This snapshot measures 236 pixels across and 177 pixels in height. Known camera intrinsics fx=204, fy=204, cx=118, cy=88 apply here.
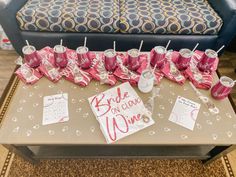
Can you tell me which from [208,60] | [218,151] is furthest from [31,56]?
[218,151]

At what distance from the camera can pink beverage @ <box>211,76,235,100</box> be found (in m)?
0.99

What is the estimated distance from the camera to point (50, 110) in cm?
99

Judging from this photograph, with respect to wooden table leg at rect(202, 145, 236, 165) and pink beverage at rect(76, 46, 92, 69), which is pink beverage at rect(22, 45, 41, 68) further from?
wooden table leg at rect(202, 145, 236, 165)

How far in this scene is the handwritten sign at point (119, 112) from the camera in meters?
0.92

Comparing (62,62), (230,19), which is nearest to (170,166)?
(62,62)

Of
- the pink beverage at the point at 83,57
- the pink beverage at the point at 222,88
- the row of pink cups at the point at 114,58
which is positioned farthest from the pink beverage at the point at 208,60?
the pink beverage at the point at 83,57

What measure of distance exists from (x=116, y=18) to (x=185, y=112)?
0.87 metres

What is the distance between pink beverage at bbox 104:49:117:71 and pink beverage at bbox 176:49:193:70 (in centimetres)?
37

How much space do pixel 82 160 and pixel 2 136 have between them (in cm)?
50

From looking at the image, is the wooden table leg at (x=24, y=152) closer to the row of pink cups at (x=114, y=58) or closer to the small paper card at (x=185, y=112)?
the row of pink cups at (x=114, y=58)

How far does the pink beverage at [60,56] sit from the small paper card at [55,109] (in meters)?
0.19

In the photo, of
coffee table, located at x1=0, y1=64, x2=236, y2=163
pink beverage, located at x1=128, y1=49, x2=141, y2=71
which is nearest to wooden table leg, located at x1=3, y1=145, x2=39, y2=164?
coffee table, located at x1=0, y1=64, x2=236, y2=163

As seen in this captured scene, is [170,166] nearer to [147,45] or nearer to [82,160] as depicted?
[82,160]

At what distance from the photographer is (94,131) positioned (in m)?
0.92
